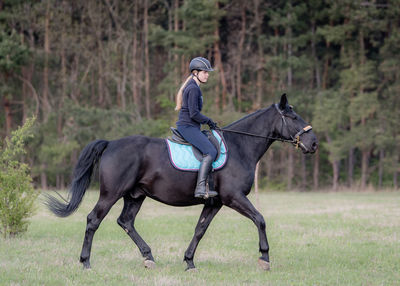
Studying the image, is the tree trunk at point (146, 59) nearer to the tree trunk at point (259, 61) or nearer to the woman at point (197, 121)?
the tree trunk at point (259, 61)

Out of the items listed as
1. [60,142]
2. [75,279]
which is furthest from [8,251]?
[60,142]

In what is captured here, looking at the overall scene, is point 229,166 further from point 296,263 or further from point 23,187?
point 23,187

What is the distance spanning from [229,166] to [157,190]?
1188 millimetres

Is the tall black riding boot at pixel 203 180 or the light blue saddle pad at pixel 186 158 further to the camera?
the light blue saddle pad at pixel 186 158

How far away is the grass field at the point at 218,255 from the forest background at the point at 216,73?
2312 centimetres

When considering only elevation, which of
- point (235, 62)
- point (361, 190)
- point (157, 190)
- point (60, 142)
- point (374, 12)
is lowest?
point (361, 190)

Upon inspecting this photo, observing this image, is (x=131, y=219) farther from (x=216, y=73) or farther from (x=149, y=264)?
(x=216, y=73)

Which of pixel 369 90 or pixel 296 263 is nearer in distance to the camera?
pixel 296 263

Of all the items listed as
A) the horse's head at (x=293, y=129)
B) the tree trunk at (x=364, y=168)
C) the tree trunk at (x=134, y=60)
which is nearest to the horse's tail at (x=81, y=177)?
the horse's head at (x=293, y=129)

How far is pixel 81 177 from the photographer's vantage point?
863cm

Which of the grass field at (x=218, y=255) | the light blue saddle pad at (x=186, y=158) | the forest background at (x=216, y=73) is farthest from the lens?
the forest background at (x=216, y=73)

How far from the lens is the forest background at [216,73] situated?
37.5m

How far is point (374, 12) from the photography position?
36438 mm

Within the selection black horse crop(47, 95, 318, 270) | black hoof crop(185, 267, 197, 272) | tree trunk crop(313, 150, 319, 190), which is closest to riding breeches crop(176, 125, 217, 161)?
black horse crop(47, 95, 318, 270)
